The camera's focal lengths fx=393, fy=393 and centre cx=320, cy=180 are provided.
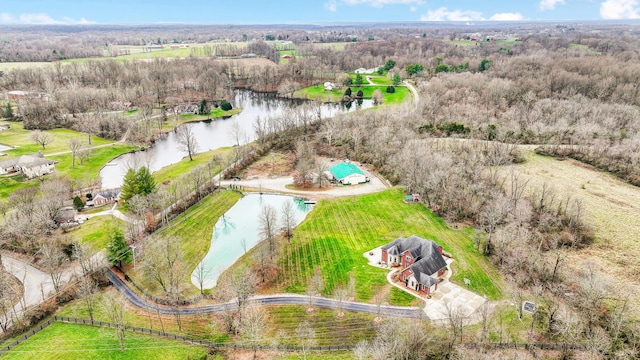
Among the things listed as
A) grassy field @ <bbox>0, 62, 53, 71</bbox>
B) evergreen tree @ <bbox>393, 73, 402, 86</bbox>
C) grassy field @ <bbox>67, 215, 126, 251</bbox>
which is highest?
grassy field @ <bbox>0, 62, 53, 71</bbox>

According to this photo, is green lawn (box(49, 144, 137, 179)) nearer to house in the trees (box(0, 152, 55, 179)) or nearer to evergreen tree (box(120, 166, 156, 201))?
house in the trees (box(0, 152, 55, 179))

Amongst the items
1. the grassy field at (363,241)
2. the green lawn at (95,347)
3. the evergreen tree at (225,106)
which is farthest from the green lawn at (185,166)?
the evergreen tree at (225,106)

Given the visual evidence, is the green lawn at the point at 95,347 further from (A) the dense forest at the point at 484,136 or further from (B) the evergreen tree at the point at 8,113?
(B) the evergreen tree at the point at 8,113

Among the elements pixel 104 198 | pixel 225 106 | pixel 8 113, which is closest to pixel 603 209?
pixel 104 198

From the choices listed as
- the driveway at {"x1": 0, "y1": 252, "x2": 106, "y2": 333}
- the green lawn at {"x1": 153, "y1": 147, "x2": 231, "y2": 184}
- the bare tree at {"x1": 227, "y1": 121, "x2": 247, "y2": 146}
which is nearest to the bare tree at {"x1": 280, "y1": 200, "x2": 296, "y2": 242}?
the driveway at {"x1": 0, "y1": 252, "x2": 106, "y2": 333}

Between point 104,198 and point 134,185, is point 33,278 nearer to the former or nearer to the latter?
point 134,185

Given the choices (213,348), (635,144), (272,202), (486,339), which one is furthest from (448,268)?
(635,144)

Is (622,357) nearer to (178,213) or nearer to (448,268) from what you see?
(448,268)
